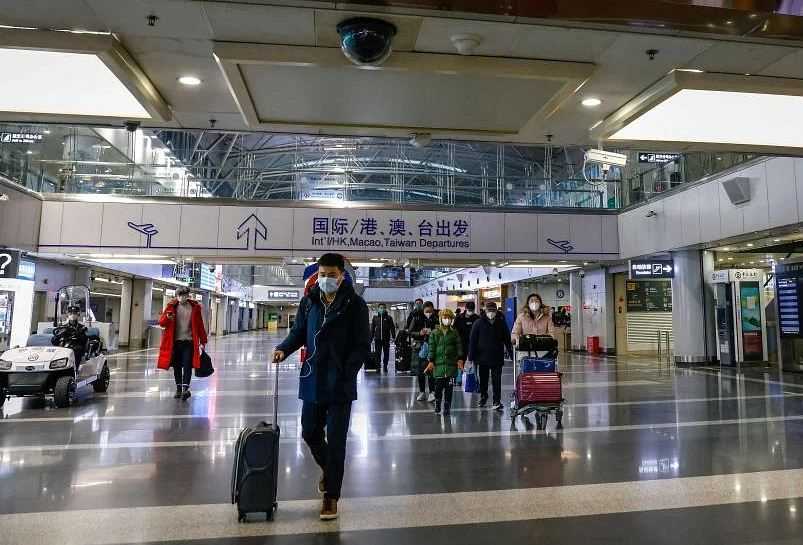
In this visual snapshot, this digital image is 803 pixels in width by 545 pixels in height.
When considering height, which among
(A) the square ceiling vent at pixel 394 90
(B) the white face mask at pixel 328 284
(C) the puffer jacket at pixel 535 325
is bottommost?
(C) the puffer jacket at pixel 535 325

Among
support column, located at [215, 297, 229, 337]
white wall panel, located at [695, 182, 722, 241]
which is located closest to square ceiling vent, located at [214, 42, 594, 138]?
white wall panel, located at [695, 182, 722, 241]

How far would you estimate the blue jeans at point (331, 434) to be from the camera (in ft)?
11.3

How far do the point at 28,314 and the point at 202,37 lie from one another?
14.3 meters

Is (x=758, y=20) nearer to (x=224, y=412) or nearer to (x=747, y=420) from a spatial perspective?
(x=747, y=420)

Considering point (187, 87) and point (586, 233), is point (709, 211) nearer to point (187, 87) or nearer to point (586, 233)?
point (586, 233)

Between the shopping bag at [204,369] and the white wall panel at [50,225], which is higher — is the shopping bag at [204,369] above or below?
below

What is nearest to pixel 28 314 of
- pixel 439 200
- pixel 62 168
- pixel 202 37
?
pixel 62 168

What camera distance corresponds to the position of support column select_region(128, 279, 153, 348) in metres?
22.3

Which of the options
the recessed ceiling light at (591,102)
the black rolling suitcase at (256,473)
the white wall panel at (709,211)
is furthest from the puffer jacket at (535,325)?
the white wall panel at (709,211)

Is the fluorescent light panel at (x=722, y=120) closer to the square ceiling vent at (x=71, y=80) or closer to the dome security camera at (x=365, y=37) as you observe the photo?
the dome security camera at (x=365, y=37)

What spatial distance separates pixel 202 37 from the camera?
14.3 ft

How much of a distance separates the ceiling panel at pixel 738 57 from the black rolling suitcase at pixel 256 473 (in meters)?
4.60

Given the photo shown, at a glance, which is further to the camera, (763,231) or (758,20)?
(763,231)

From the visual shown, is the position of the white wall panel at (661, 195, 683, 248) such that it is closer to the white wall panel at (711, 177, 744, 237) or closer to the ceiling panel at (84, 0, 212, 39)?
the white wall panel at (711, 177, 744, 237)
